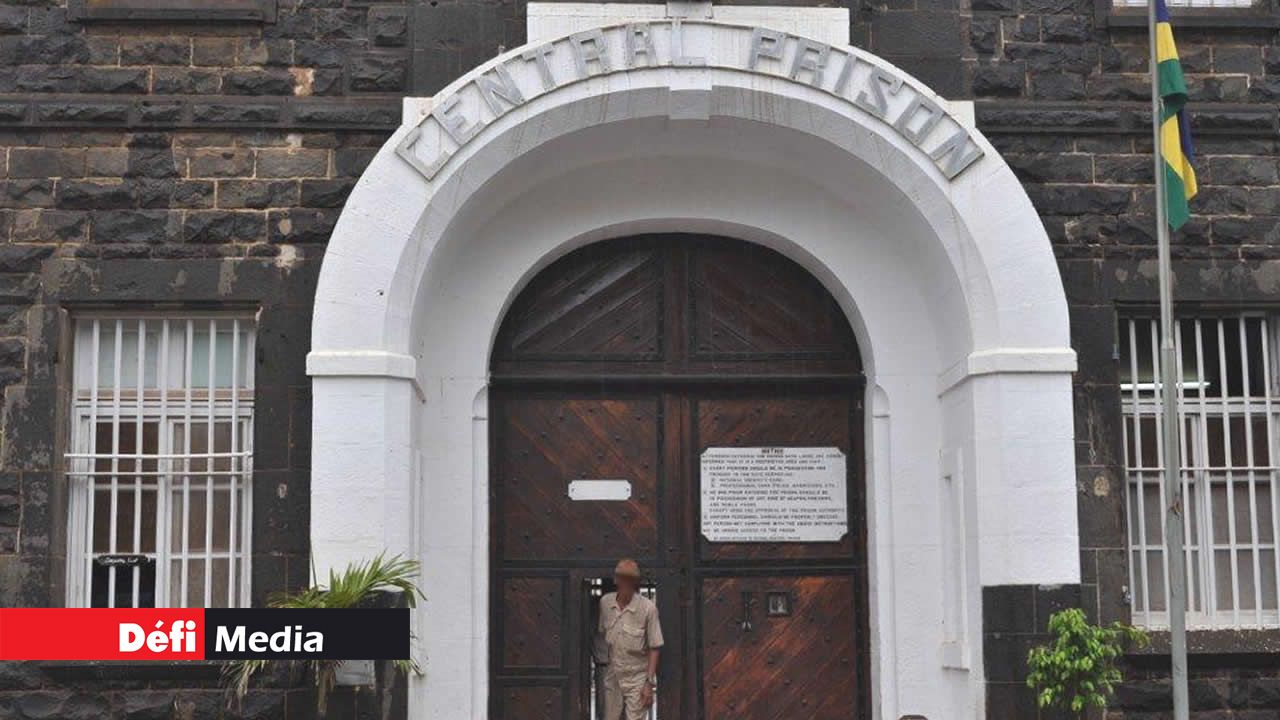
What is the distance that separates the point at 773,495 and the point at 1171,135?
378 centimetres

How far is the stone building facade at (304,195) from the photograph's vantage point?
11.5 m

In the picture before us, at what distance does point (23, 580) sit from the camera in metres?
11.4

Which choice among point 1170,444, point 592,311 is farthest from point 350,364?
point 1170,444

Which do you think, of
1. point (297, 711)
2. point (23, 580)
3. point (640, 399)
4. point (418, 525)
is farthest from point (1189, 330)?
point (23, 580)

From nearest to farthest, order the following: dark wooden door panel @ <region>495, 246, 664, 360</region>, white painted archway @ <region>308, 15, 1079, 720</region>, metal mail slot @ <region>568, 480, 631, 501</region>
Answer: white painted archway @ <region>308, 15, 1079, 720</region> < metal mail slot @ <region>568, 480, 631, 501</region> < dark wooden door panel @ <region>495, 246, 664, 360</region>

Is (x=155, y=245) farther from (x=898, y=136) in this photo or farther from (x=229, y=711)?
(x=898, y=136)

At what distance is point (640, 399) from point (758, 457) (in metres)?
0.97

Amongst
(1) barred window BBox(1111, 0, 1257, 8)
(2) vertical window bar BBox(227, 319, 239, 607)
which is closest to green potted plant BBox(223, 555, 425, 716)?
(2) vertical window bar BBox(227, 319, 239, 607)

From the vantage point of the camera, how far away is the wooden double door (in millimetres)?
12570

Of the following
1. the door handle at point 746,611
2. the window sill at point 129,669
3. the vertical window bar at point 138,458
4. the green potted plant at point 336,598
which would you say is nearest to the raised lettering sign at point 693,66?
the vertical window bar at point 138,458

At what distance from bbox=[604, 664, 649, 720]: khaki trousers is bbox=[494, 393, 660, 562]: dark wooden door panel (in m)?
0.94

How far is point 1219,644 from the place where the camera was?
11.8 metres

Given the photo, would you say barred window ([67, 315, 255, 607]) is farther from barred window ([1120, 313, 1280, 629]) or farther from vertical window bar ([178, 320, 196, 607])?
barred window ([1120, 313, 1280, 629])

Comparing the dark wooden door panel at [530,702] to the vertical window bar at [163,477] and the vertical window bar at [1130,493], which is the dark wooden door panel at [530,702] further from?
the vertical window bar at [1130,493]
